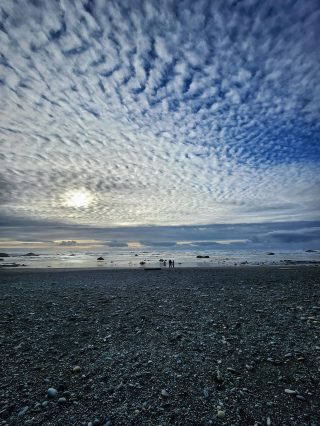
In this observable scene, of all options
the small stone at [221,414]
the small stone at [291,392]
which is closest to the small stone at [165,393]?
the small stone at [221,414]

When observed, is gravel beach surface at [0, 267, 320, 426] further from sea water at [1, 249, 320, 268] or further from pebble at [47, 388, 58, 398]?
sea water at [1, 249, 320, 268]

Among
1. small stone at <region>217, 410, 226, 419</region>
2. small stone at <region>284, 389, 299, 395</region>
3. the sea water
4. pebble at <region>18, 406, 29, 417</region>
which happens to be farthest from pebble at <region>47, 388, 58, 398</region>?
the sea water

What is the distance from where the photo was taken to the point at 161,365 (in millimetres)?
7152

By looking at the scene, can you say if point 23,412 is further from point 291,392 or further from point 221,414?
point 291,392

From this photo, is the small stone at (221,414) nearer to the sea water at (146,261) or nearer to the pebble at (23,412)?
the pebble at (23,412)

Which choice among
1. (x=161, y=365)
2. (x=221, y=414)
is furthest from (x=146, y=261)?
(x=221, y=414)

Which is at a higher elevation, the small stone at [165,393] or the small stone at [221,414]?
the small stone at [165,393]

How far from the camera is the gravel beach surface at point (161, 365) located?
208 inches

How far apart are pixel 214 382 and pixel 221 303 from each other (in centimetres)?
776

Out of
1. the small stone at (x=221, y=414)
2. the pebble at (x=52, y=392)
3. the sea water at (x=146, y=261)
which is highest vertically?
the sea water at (x=146, y=261)

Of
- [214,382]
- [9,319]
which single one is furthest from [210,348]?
[9,319]

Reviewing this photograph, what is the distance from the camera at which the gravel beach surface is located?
5.29m

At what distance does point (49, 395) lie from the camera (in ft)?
19.1

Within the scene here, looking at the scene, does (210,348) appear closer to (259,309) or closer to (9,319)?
(259,309)
